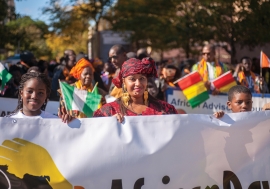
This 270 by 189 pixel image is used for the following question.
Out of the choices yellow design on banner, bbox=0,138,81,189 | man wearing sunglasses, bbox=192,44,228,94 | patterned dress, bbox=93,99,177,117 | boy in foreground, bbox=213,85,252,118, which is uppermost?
man wearing sunglasses, bbox=192,44,228,94

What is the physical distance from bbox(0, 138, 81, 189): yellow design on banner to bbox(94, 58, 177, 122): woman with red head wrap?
697 millimetres

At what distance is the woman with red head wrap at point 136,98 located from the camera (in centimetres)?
500

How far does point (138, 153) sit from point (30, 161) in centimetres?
77

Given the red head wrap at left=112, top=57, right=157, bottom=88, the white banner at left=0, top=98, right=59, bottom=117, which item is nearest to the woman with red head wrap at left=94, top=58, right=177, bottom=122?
the red head wrap at left=112, top=57, right=157, bottom=88

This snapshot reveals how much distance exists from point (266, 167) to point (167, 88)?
17.1ft

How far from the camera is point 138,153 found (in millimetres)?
4543

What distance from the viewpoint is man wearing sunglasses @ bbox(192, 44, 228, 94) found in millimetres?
9594

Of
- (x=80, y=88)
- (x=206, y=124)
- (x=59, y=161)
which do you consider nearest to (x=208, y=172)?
(x=206, y=124)

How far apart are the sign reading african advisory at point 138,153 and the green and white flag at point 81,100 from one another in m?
1.95

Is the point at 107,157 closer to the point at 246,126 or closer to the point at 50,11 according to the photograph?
the point at 246,126

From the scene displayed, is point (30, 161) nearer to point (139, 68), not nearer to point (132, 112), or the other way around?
point (132, 112)

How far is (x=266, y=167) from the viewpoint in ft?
15.8

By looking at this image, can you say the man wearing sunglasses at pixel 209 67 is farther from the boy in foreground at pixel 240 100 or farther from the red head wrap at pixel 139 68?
the red head wrap at pixel 139 68

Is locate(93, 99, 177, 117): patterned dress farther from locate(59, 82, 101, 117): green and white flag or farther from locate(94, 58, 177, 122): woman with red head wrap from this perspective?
locate(59, 82, 101, 117): green and white flag
